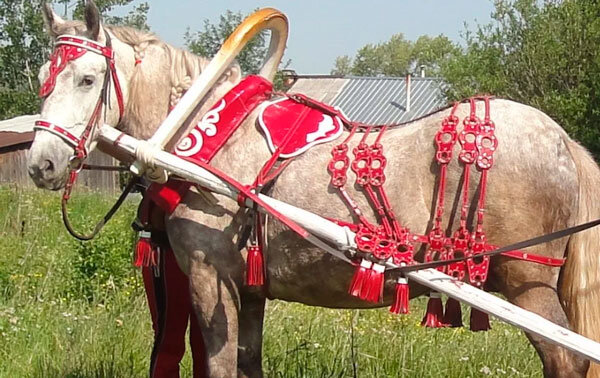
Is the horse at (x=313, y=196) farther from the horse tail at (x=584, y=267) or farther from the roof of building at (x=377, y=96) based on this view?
the roof of building at (x=377, y=96)

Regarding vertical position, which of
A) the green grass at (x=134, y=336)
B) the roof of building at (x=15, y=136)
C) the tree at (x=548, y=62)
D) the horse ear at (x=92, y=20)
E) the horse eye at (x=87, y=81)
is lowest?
the green grass at (x=134, y=336)

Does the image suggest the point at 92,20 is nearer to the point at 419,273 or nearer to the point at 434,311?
the point at 419,273

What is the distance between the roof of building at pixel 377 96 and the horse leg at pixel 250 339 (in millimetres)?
36745

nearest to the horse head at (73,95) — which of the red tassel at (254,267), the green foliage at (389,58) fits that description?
the red tassel at (254,267)

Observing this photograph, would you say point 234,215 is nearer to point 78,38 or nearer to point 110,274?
point 78,38

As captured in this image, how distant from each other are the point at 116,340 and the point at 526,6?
21.6m

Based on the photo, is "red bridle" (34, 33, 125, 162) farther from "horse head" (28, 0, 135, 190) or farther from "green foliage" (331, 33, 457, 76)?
"green foliage" (331, 33, 457, 76)

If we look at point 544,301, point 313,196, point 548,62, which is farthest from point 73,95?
point 548,62

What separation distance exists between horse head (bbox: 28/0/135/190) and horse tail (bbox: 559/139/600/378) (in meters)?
2.02

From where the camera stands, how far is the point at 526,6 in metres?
24.7

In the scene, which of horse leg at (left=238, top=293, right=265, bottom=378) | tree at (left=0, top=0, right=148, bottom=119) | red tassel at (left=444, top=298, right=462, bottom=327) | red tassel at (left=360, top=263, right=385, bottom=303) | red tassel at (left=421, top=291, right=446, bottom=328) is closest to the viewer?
red tassel at (left=360, top=263, right=385, bottom=303)

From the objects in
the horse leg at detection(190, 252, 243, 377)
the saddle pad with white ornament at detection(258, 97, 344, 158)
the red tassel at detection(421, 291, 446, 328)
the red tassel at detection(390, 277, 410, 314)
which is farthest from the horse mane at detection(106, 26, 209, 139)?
the red tassel at detection(421, 291, 446, 328)

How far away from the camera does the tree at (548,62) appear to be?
898 inches

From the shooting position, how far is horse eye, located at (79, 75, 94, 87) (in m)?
3.59
